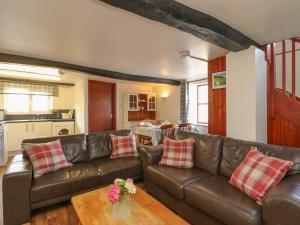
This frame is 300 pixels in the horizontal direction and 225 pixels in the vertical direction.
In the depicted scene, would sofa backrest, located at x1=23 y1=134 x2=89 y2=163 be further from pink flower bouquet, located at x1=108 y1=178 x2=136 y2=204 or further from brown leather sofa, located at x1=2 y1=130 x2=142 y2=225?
pink flower bouquet, located at x1=108 y1=178 x2=136 y2=204

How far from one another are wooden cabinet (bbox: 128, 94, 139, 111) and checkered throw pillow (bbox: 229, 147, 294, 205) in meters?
4.99

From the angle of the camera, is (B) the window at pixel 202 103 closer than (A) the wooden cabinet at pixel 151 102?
Yes

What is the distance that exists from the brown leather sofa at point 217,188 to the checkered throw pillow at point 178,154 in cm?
10

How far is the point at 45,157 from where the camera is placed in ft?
7.41

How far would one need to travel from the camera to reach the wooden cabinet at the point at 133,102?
6.44 m

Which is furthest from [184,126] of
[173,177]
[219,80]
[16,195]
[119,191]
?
[16,195]

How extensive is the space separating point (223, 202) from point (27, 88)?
6.03 metres

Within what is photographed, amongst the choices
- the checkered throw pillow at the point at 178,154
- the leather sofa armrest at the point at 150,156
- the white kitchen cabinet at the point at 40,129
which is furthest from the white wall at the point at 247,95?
the white kitchen cabinet at the point at 40,129

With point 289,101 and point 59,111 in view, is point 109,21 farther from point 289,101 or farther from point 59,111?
point 59,111

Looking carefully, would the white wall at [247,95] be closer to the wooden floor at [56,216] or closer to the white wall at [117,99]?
the wooden floor at [56,216]

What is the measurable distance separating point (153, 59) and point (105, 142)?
1997 mm

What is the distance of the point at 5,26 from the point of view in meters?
2.29

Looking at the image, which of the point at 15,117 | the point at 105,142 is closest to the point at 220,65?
the point at 105,142

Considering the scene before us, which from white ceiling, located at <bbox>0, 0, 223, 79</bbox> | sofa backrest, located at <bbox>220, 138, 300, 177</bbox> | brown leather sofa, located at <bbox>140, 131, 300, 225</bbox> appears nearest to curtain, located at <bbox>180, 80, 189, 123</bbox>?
white ceiling, located at <bbox>0, 0, 223, 79</bbox>
